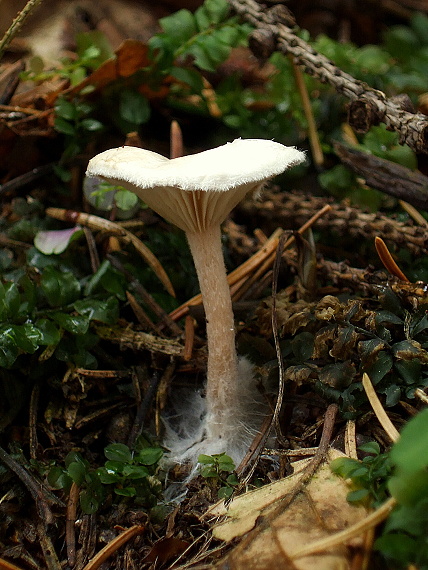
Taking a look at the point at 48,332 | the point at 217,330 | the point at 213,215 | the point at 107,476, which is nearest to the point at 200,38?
the point at 213,215

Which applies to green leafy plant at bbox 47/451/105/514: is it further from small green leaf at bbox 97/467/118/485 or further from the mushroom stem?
the mushroom stem

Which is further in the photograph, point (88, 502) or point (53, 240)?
point (53, 240)

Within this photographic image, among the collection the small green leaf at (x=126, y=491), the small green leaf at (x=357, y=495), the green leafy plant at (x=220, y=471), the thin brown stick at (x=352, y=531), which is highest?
the thin brown stick at (x=352, y=531)

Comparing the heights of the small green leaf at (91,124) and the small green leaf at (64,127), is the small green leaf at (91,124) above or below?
below

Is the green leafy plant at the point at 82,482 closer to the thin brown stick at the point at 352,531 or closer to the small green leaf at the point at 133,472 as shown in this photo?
the small green leaf at the point at 133,472

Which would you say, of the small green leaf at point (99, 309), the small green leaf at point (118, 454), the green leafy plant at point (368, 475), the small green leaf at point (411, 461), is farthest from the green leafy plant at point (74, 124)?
the small green leaf at point (411, 461)

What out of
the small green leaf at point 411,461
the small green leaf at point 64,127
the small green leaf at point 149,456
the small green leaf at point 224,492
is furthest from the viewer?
the small green leaf at point 64,127

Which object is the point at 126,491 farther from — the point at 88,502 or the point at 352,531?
the point at 352,531
